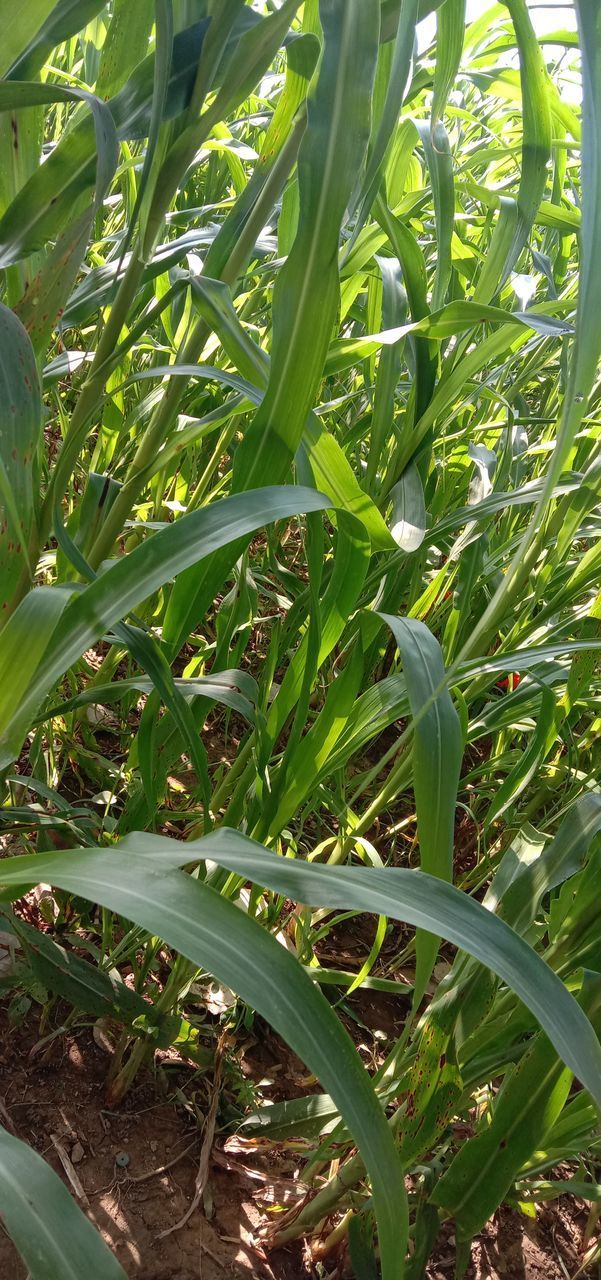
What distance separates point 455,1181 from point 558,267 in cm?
128

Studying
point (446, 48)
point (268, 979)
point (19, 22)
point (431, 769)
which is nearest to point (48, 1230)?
point (268, 979)

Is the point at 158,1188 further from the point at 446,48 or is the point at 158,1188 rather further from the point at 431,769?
the point at 446,48

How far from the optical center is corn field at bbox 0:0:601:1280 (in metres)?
0.40

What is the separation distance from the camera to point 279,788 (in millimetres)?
733

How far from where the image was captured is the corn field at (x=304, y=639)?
40 cm

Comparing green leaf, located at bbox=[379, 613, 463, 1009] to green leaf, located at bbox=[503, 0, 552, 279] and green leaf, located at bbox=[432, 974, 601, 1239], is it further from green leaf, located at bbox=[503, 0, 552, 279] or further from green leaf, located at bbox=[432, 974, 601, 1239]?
green leaf, located at bbox=[503, 0, 552, 279]

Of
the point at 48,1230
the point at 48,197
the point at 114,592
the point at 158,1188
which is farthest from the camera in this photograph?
the point at 158,1188

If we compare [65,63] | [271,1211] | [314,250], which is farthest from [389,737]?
[65,63]

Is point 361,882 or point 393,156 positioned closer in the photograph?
point 361,882

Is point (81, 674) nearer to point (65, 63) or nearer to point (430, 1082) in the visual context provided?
point (430, 1082)

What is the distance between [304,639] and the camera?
797 millimetres

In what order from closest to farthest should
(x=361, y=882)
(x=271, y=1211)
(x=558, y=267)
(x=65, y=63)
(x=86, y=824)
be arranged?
(x=361, y=882) → (x=271, y=1211) → (x=86, y=824) → (x=558, y=267) → (x=65, y=63)

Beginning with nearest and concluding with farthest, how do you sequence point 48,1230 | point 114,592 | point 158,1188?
point 48,1230 → point 114,592 → point 158,1188

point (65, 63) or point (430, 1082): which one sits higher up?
point (65, 63)
